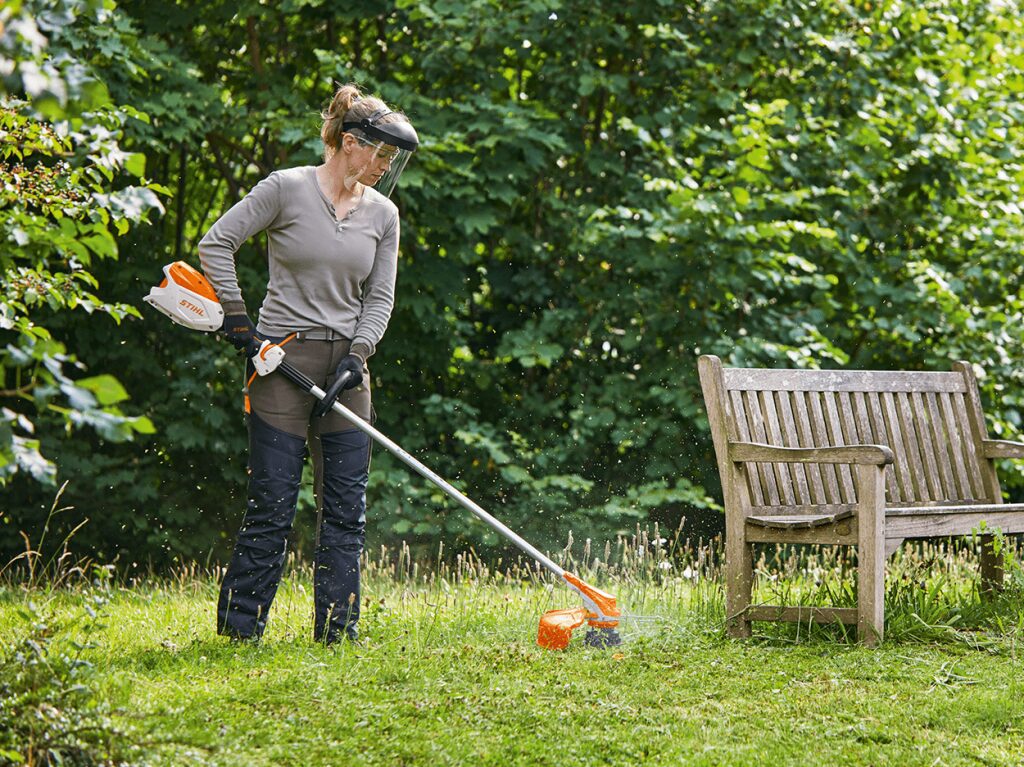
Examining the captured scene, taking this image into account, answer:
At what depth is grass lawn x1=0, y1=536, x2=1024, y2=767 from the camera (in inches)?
132

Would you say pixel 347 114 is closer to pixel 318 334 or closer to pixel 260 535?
pixel 318 334

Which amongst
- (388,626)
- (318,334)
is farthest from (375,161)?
(388,626)

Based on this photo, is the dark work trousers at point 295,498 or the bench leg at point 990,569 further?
the bench leg at point 990,569

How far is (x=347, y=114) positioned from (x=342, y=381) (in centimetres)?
98

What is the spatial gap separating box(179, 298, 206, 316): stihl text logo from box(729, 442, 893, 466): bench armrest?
2.19 m

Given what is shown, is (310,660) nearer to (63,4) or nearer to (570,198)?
(63,4)

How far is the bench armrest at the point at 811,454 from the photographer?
465 cm

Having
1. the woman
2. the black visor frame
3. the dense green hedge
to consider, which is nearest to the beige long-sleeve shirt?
the woman

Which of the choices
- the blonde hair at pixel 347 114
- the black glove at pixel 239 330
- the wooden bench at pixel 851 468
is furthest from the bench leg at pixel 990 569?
the black glove at pixel 239 330

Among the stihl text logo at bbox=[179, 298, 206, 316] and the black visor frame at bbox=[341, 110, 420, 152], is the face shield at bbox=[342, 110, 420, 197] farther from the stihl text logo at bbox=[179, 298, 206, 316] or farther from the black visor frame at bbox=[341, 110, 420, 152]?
the stihl text logo at bbox=[179, 298, 206, 316]

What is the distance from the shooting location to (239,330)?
4.38 metres

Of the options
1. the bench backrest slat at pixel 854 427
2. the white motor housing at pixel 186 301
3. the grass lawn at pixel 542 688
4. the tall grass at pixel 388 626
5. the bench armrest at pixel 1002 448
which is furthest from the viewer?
the bench armrest at pixel 1002 448

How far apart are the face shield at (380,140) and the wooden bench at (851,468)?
1.56 meters

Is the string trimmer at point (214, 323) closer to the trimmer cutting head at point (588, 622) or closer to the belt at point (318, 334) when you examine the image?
the trimmer cutting head at point (588, 622)
